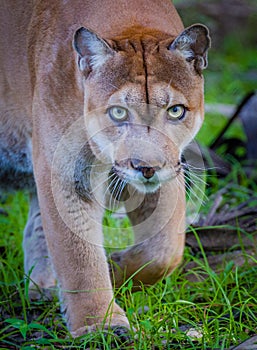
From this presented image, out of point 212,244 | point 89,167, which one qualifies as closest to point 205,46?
point 89,167

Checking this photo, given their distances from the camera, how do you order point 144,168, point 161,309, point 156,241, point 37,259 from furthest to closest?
1. point 37,259
2. point 156,241
3. point 161,309
4. point 144,168

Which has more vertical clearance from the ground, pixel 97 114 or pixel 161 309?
pixel 97 114

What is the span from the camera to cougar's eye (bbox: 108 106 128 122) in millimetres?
3197

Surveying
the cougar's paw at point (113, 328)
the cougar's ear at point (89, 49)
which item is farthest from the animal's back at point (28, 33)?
the cougar's paw at point (113, 328)

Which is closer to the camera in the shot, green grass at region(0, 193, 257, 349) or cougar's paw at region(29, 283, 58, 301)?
green grass at region(0, 193, 257, 349)

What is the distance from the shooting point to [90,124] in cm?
333

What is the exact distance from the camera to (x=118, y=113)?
127 inches

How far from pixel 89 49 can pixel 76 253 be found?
2.94ft

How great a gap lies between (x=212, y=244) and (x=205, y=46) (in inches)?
52.1

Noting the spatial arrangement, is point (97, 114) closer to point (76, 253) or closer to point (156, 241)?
point (76, 253)

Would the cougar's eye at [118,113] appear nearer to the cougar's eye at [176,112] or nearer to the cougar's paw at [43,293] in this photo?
the cougar's eye at [176,112]

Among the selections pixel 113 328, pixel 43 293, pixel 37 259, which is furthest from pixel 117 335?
pixel 37 259

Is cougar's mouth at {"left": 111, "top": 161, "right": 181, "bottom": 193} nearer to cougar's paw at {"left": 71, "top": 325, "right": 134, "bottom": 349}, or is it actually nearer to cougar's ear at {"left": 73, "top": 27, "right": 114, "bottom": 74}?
cougar's ear at {"left": 73, "top": 27, "right": 114, "bottom": 74}

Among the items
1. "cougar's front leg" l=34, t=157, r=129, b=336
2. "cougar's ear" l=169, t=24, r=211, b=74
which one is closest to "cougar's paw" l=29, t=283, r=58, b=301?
"cougar's front leg" l=34, t=157, r=129, b=336
